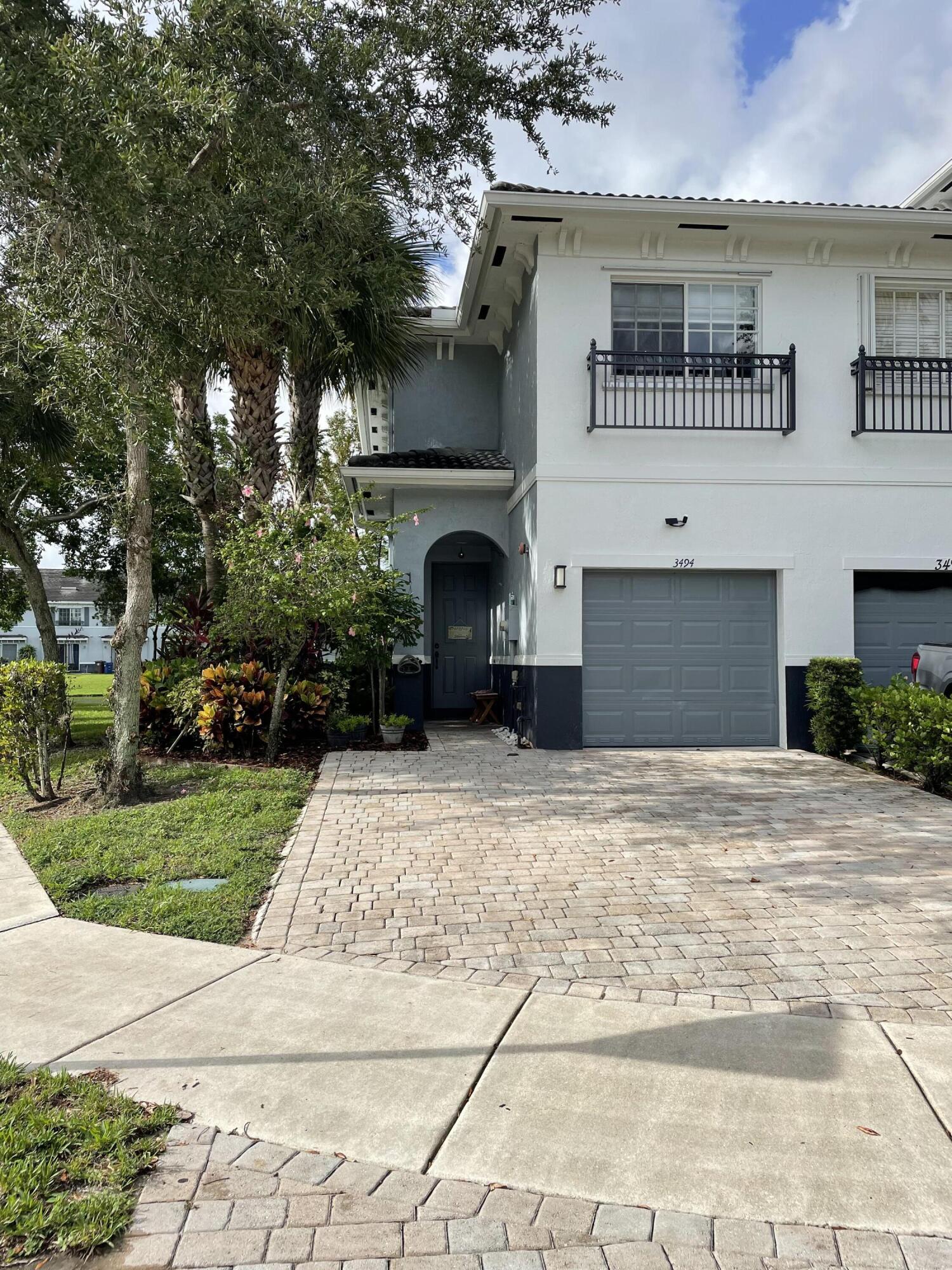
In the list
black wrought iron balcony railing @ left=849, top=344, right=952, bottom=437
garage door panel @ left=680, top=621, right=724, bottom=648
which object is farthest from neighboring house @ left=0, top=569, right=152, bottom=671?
black wrought iron balcony railing @ left=849, top=344, right=952, bottom=437

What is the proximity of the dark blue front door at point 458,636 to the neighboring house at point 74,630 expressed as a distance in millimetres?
41528

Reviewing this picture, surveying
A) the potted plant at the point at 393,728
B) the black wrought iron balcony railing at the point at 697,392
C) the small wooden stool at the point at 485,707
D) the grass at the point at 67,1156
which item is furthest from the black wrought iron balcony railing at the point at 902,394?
the grass at the point at 67,1156

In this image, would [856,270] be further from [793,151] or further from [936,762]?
[936,762]

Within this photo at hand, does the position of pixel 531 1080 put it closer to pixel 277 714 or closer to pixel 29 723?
pixel 29 723

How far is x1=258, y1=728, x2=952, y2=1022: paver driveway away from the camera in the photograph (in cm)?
418

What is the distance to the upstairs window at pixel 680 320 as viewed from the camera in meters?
11.7

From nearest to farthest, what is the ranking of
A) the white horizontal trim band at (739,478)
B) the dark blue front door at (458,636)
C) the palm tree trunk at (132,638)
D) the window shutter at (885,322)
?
the palm tree trunk at (132,638)
the white horizontal trim band at (739,478)
the window shutter at (885,322)
the dark blue front door at (458,636)

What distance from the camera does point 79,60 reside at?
632cm

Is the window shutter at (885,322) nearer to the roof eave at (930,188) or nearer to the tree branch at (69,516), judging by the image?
the roof eave at (930,188)

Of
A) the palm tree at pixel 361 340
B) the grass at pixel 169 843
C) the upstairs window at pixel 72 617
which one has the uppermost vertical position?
the palm tree at pixel 361 340

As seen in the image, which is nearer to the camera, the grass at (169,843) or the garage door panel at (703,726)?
the grass at (169,843)

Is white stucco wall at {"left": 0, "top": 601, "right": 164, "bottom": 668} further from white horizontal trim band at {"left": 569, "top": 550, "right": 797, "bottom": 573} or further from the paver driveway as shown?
the paver driveway

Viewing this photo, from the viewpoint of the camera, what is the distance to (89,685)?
4194 centimetres

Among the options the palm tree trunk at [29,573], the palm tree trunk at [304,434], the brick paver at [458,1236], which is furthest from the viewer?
the palm tree trunk at [29,573]
